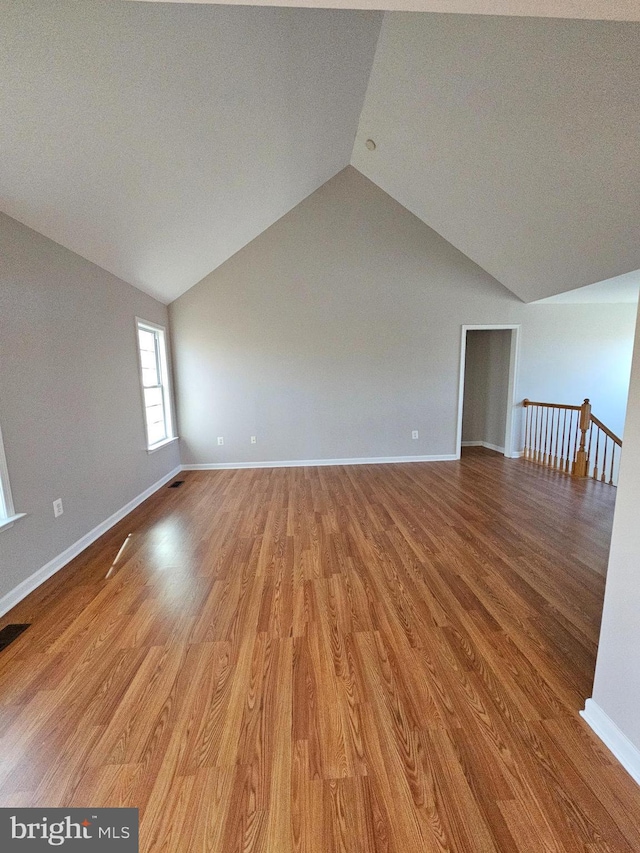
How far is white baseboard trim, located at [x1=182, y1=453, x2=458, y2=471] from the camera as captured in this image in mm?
5133

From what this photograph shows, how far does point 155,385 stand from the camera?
4.48 meters

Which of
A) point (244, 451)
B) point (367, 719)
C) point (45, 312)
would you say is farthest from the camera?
point (244, 451)

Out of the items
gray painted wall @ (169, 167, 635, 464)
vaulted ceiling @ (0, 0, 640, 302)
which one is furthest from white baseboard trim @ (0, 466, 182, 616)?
vaulted ceiling @ (0, 0, 640, 302)

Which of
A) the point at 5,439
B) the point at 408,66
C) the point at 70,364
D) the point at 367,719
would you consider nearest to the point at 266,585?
the point at 367,719

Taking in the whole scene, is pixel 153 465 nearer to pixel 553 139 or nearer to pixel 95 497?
pixel 95 497

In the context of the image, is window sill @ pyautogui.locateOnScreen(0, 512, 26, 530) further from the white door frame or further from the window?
the white door frame

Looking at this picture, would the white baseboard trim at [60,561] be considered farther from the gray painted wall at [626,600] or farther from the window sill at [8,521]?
the gray painted wall at [626,600]

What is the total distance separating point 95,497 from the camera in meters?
2.98

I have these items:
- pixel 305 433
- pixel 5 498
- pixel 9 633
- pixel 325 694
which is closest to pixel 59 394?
pixel 5 498

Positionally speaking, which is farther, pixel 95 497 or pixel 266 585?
pixel 95 497

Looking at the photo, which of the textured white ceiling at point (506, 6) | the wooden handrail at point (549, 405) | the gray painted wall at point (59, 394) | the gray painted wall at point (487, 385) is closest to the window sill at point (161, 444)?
the gray painted wall at point (59, 394)

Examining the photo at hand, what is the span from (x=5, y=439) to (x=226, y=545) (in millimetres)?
1609

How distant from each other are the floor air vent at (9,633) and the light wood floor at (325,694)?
7 cm

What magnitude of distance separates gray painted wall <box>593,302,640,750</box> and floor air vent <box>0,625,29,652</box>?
2726 mm
